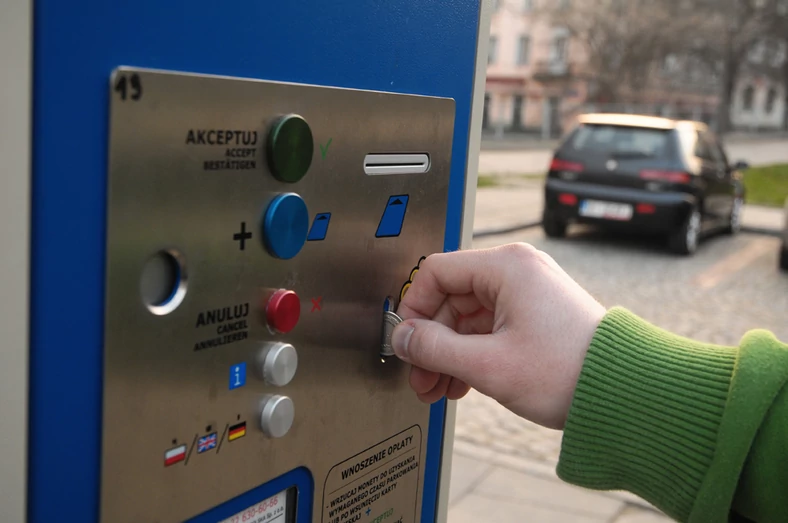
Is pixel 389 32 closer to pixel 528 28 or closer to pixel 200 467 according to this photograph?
pixel 200 467

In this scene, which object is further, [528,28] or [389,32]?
[528,28]

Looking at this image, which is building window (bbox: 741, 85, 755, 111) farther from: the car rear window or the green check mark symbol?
the green check mark symbol

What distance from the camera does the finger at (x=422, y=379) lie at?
1330 millimetres

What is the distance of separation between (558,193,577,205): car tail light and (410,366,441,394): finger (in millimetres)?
7990

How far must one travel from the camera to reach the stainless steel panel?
863 mm

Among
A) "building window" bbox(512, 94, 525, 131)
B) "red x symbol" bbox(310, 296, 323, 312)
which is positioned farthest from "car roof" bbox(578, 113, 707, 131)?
"building window" bbox(512, 94, 525, 131)

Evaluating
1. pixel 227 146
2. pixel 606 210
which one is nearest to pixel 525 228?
pixel 606 210

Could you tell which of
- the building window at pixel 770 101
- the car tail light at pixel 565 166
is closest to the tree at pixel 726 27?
the building window at pixel 770 101

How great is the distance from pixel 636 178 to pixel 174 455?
828 cm

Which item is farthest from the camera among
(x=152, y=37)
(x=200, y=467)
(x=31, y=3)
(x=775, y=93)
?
(x=775, y=93)

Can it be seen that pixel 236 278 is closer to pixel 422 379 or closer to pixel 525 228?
pixel 422 379

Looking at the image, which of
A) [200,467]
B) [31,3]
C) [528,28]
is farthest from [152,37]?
[528,28]

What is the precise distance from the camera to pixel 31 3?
747 mm

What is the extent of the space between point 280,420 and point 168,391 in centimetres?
18
